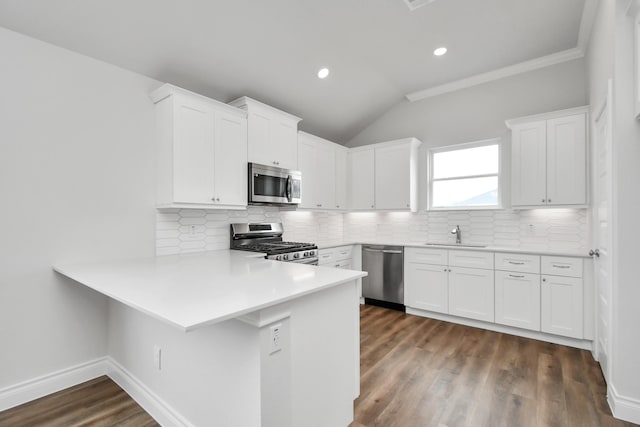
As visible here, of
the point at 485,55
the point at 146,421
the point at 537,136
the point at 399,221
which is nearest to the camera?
the point at 146,421

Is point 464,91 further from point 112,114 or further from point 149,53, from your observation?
point 112,114

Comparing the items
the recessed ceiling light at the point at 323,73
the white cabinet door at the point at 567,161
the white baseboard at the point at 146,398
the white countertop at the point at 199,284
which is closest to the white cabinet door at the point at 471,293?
the white cabinet door at the point at 567,161

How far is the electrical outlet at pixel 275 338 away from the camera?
139cm

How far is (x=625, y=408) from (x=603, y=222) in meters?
1.30

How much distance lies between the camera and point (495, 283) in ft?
11.6

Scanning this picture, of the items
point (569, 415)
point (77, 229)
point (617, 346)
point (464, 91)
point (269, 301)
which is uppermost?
point (464, 91)

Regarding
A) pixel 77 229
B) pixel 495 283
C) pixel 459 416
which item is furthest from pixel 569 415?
pixel 77 229

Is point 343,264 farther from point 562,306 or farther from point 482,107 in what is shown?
point 482,107

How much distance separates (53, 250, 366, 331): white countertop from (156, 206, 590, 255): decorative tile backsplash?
0.66m

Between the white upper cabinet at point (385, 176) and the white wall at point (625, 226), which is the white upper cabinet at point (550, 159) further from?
the white wall at point (625, 226)

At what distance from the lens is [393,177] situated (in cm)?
460

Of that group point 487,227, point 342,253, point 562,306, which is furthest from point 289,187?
point 562,306

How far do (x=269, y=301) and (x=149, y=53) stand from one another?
2.54m

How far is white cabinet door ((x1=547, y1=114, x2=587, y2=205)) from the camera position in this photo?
3236mm
